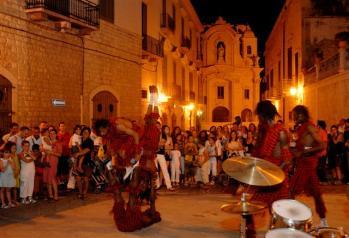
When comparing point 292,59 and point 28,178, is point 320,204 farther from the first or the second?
point 292,59

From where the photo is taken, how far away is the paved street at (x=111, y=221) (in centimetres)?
760

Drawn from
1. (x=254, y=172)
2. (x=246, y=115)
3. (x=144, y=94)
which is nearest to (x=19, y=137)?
(x=254, y=172)

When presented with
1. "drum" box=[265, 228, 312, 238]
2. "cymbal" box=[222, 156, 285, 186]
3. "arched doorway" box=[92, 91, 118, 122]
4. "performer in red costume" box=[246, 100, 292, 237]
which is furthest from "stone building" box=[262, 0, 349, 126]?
"drum" box=[265, 228, 312, 238]

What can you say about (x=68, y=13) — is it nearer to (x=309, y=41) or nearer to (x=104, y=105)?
(x=104, y=105)

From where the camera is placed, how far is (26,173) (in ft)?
33.6

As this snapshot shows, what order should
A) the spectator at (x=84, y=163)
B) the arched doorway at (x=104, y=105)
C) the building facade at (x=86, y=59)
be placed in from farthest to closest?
the arched doorway at (x=104, y=105) < the building facade at (x=86, y=59) < the spectator at (x=84, y=163)

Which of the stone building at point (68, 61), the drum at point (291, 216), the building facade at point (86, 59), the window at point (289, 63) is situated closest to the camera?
the drum at point (291, 216)

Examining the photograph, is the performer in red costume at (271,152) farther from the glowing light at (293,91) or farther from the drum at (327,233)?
the glowing light at (293,91)

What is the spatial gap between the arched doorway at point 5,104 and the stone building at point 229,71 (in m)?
37.3

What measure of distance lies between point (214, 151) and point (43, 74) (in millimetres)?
5380

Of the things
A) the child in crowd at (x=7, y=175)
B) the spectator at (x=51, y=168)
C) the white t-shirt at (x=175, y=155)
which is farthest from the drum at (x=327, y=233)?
the white t-shirt at (x=175, y=155)

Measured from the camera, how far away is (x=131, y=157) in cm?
774

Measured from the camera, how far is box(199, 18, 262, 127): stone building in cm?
4981

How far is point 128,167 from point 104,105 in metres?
10.0
